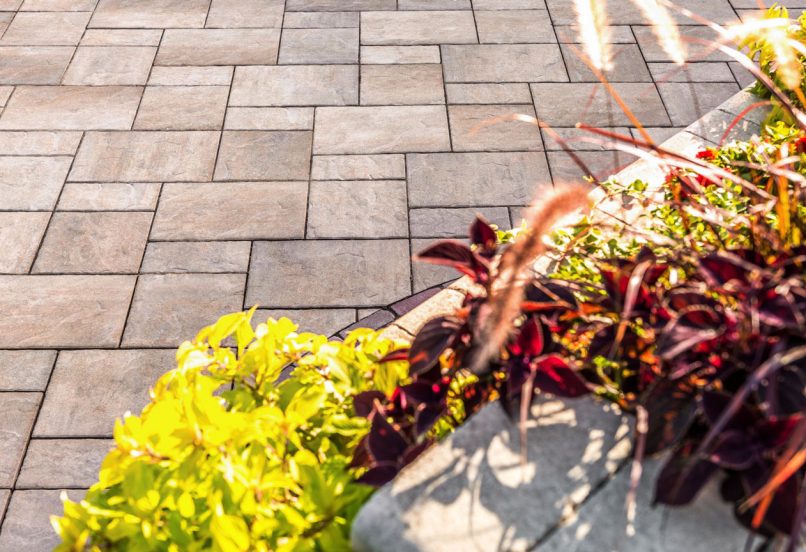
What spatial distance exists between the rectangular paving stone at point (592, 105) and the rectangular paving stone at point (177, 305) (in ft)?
5.95

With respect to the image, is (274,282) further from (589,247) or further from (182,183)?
(589,247)

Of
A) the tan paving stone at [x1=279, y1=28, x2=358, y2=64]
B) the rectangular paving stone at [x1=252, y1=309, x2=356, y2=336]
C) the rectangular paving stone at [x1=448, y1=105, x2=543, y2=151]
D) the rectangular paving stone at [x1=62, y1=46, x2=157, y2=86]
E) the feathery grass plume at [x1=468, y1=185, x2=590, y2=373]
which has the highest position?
the feathery grass plume at [x1=468, y1=185, x2=590, y2=373]

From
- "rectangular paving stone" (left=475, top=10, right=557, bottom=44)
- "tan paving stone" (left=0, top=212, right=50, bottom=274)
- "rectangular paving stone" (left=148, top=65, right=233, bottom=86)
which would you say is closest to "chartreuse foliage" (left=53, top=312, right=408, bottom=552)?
"tan paving stone" (left=0, top=212, right=50, bottom=274)

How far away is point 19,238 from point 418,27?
2.47 m

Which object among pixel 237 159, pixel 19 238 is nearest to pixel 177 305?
pixel 19 238

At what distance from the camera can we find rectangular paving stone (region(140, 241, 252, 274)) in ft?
10.6

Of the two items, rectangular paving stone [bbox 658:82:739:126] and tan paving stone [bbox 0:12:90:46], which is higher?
rectangular paving stone [bbox 658:82:739:126]

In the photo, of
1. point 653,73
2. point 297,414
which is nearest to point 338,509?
point 297,414

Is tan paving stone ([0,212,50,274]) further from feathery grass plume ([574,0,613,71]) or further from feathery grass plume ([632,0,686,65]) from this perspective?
feathery grass plume ([632,0,686,65])

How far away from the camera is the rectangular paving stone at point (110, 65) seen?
4.21 meters

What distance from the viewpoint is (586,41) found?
172 cm

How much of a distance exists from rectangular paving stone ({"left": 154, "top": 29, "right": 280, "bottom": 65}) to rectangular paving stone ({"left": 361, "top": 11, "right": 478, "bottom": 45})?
545 millimetres

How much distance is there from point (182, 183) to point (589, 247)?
2.13 metres

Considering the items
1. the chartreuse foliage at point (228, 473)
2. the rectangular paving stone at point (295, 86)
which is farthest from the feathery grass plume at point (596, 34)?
the rectangular paving stone at point (295, 86)
